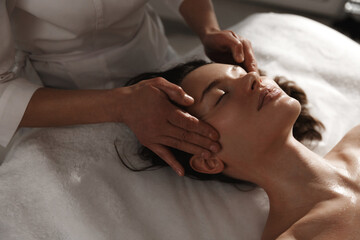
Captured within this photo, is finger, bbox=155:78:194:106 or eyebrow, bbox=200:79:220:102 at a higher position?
finger, bbox=155:78:194:106

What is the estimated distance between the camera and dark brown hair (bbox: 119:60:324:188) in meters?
1.23

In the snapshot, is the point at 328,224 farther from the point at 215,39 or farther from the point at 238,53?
the point at 215,39

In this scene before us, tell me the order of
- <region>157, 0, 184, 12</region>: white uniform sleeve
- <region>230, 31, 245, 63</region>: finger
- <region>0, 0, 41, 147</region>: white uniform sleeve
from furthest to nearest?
<region>157, 0, 184, 12</region>: white uniform sleeve
<region>230, 31, 245, 63</region>: finger
<region>0, 0, 41, 147</region>: white uniform sleeve

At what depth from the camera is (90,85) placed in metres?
1.42

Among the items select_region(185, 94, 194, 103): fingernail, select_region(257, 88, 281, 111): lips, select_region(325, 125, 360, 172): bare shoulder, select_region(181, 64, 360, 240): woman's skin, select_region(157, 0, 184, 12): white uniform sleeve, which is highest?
Result: select_region(157, 0, 184, 12): white uniform sleeve

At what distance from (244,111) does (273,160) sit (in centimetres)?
18

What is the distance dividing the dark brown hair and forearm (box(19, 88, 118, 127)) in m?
0.19

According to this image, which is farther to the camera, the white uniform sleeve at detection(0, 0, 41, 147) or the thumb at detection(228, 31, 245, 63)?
the thumb at detection(228, 31, 245, 63)

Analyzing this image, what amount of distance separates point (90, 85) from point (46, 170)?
1.25ft

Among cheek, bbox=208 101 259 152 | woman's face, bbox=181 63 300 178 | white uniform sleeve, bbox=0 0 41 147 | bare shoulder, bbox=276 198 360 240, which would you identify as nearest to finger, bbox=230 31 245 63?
woman's face, bbox=181 63 300 178

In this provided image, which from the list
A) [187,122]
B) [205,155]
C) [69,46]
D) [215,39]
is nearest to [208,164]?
[205,155]

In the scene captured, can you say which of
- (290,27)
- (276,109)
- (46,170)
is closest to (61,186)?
(46,170)

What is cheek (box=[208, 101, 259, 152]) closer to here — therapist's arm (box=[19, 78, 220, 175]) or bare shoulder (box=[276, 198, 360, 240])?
therapist's arm (box=[19, 78, 220, 175])

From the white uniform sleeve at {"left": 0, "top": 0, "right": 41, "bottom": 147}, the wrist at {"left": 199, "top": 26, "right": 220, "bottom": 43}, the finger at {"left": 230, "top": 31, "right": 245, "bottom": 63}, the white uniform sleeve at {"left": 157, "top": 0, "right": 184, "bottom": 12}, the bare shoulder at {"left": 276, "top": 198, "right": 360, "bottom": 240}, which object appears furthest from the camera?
the white uniform sleeve at {"left": 157, "top": 0, "right": 184, "bottom": 12}
